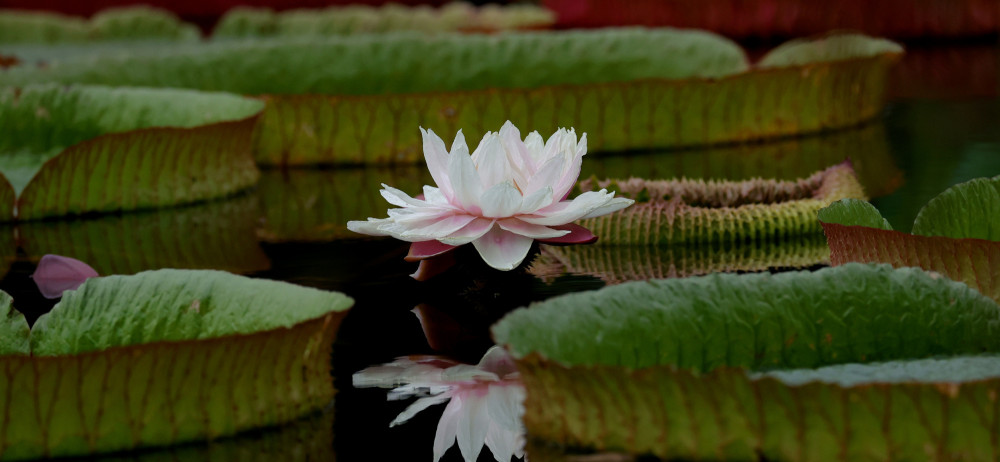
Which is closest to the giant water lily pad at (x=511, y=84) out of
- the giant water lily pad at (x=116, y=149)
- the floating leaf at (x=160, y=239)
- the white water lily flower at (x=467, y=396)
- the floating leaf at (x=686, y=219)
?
the giant water lily pad at (x=116, y=149)

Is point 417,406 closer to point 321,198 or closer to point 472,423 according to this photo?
point 472,423

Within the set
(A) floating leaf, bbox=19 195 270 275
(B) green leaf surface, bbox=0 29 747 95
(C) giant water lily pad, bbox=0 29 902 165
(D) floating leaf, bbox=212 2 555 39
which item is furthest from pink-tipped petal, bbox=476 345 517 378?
(D) floating leaf, bbox=212 2 555 39

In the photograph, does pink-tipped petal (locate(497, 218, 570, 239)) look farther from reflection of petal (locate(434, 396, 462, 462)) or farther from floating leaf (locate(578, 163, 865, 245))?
floating leaf (locate(578, 163, 865, 245))

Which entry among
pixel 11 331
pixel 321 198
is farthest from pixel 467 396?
pixel 321 198

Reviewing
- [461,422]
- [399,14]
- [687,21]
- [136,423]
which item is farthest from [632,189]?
[687,21]

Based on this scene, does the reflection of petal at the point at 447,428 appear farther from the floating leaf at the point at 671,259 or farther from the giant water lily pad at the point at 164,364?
the floating leaf at the point at 671,259
